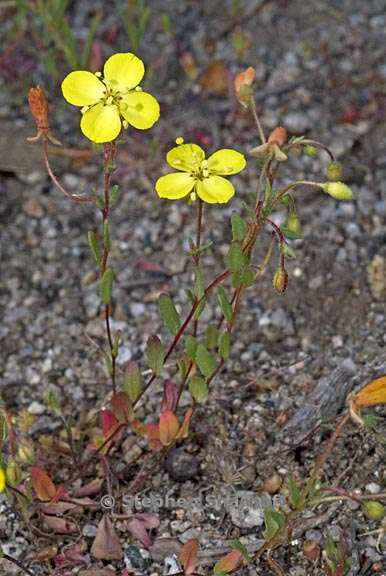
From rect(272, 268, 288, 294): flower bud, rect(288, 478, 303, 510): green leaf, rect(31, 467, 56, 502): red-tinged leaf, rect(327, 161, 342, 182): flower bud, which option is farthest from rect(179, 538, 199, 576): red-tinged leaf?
rect(327, 161, 342, 182): flower bud

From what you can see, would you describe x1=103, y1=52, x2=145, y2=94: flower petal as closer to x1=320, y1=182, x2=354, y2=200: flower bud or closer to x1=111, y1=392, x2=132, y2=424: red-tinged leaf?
x1=320, y1=182, x2=354, y2=200: flower bud

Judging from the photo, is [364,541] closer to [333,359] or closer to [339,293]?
[333,359]

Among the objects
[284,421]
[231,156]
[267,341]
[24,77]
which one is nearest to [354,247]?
[267,341]

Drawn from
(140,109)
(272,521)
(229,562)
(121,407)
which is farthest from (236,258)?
(229,562)

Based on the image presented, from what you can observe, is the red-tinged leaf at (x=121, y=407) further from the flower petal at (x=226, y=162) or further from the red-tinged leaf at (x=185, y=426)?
the flower petal at (x=226, y=162)

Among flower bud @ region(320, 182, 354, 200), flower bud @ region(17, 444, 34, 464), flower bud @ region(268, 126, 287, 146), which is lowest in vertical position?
flower bud @ region(17, 444, 34, 464)

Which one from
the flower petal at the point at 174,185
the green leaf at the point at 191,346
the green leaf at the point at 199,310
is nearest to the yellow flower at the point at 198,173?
the flower petal at the point at 174,185
